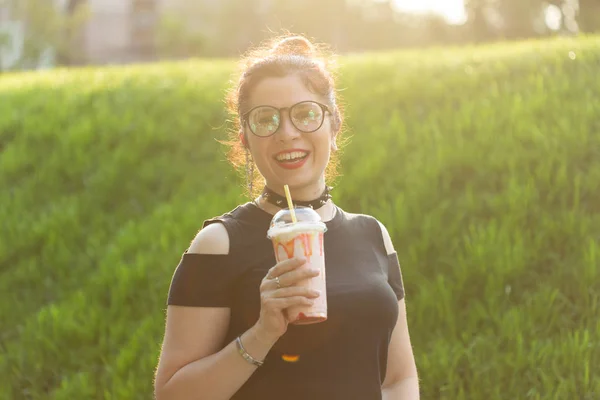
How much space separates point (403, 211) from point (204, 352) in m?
3.81

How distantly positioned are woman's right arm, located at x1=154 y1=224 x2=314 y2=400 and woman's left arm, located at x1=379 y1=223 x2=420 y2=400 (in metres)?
0.60

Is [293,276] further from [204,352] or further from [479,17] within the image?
[479,17]

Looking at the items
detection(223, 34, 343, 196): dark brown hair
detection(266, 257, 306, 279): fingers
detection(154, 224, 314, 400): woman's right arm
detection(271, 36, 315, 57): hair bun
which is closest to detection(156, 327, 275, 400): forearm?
detection(154, 224, 314, 400): woman's right arm

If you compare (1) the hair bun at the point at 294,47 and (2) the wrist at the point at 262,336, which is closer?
(2) the wrist at the point at 262,336

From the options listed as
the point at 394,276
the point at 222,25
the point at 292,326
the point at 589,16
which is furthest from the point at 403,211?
the point at 222,25

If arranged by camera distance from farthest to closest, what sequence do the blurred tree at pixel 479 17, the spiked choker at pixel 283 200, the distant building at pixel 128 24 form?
the distant building at pixel 128 24 < the blurred tree at pixel 479 17 < the spiked choker at pixel 283 200

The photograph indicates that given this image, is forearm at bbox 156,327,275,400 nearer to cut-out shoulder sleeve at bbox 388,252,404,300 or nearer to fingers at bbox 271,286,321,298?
fingers at bbox 271,286,321,298

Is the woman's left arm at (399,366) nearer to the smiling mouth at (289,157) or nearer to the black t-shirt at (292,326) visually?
the black t-shirt at (292,326)

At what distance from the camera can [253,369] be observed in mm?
2471

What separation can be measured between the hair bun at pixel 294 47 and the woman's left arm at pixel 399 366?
0.65 m

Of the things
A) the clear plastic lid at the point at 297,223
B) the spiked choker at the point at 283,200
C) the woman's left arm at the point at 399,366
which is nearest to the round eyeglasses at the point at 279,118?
Answer: the spiked choker at the point at 283,200

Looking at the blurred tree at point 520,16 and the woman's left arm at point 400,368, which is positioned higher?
the blurred tree at point 520,16

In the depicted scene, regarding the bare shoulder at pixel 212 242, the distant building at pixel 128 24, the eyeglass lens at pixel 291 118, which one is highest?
the distant building at pixel 128 24

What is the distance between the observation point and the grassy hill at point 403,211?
17.3 ft
